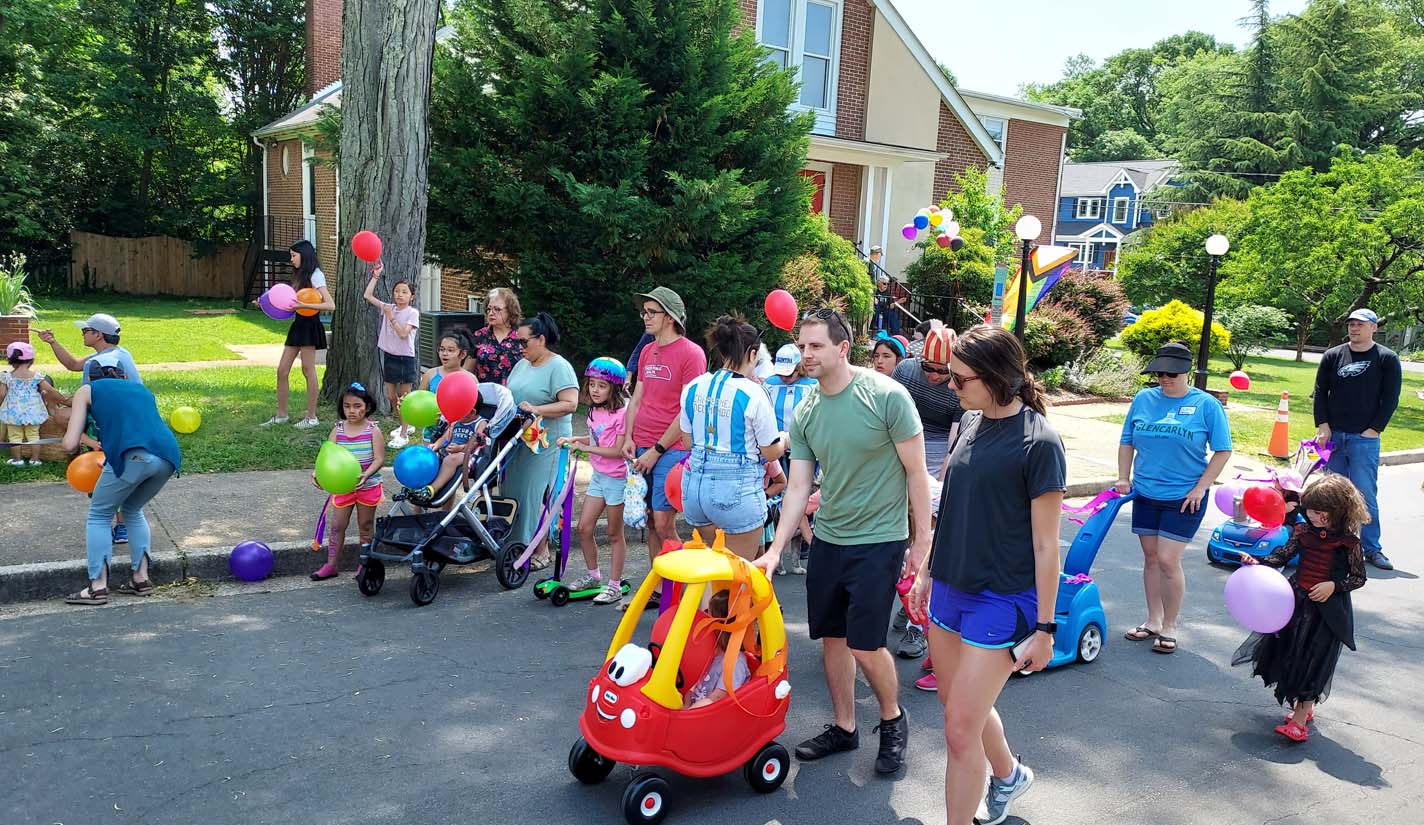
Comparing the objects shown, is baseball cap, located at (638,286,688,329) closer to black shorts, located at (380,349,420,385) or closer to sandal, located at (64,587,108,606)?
sandal, located at (64,587,108,606)

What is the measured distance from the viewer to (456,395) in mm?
6438

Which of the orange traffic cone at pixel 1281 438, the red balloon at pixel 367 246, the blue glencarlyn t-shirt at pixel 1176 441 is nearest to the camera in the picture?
the blue glencarlyn t-shirt at pixel 1176 441

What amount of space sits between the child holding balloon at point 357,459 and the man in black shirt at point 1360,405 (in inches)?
287

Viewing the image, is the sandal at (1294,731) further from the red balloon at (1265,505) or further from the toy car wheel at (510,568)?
the toy car wheel at (510,568)

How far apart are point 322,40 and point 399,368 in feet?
63.6

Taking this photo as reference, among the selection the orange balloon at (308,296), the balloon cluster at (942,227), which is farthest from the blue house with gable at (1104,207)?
the orange balloon at (308,296)

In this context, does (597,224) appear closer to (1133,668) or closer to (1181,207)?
(1133,668)

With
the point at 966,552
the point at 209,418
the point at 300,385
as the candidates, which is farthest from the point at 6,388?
the point at 966,552

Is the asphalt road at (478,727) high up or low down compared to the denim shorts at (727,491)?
down

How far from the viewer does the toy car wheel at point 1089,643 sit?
228 inches

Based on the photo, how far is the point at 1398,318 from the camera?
2005 centimetres

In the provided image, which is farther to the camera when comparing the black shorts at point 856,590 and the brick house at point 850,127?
the brick house at point 850,127

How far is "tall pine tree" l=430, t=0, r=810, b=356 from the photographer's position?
1193 cm

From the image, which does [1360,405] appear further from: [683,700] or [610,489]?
[683,700]
